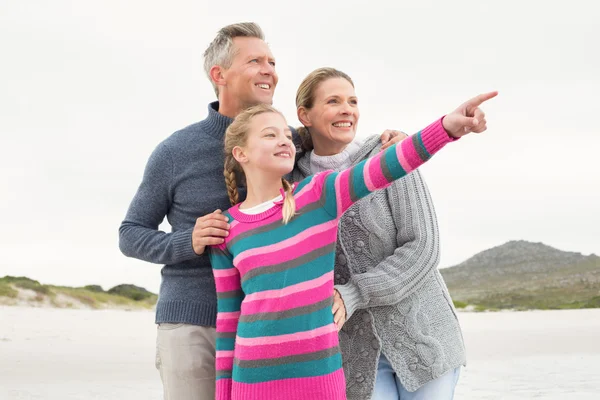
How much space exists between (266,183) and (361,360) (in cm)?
67

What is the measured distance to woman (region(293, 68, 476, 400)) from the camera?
2139 millimetres

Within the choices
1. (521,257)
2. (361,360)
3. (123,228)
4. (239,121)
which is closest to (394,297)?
(361,360)

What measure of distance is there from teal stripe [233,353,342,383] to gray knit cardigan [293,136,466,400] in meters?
0.27

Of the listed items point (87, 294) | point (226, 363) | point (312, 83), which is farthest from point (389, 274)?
point (87, 294)

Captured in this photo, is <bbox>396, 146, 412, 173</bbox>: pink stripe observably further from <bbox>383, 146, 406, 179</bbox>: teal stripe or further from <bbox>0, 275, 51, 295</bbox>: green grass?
<bbox>0, 275, 51, 295</bbox>: green grass

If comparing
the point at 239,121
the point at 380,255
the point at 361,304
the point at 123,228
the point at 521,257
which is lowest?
the point at 361,304

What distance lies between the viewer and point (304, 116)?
2.29 meters

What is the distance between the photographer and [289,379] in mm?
1879

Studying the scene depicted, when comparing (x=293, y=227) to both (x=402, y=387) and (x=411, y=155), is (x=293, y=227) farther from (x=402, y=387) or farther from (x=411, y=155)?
(x=402, y=387)

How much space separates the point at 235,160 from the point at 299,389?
746 millimetres

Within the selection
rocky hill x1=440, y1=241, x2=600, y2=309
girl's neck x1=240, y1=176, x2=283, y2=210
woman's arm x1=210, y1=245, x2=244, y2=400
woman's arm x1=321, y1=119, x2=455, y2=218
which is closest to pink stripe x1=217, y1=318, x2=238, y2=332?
woman's arm x1=210, y1=245, x2=244, y2=400

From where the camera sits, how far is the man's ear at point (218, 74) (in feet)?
7.93

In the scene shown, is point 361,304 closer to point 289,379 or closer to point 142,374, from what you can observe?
point 289,379

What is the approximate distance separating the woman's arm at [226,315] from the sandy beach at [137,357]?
3940 mm
